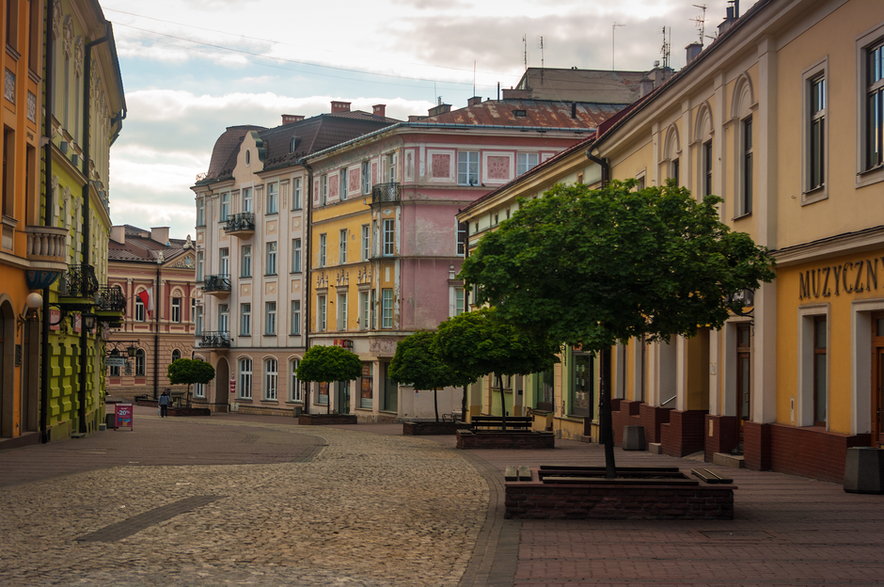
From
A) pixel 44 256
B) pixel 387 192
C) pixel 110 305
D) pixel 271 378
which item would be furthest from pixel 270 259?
pixel 44 256

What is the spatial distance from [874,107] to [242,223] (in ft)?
193

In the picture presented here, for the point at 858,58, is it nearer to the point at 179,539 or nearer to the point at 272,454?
the point at 179,539

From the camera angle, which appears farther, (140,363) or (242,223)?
(140,363)

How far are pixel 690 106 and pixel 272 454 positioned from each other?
11.9 metres

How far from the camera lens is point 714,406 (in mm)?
24859

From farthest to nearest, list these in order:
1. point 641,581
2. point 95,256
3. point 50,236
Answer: point 95,256 < point 50,236 < point 641,581

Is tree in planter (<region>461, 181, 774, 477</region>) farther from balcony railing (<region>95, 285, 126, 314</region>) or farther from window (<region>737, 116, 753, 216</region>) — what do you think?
balcony railing (<region>95, 285, 126, 314</region>)

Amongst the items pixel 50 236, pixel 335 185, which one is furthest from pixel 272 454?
pixel 335 185

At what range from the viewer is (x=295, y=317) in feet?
230

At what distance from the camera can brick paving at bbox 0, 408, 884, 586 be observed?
10516 millimetres

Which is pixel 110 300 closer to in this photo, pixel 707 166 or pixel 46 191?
pixel 46 191

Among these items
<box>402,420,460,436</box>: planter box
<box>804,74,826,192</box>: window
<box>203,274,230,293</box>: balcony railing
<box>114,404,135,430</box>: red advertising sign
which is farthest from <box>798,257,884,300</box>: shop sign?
<box>203,274,230,293</box>: balcony railing

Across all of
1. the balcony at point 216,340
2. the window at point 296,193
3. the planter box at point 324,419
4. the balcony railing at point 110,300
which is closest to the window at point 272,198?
the window at point 296,193

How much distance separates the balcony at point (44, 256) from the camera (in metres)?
25.8
